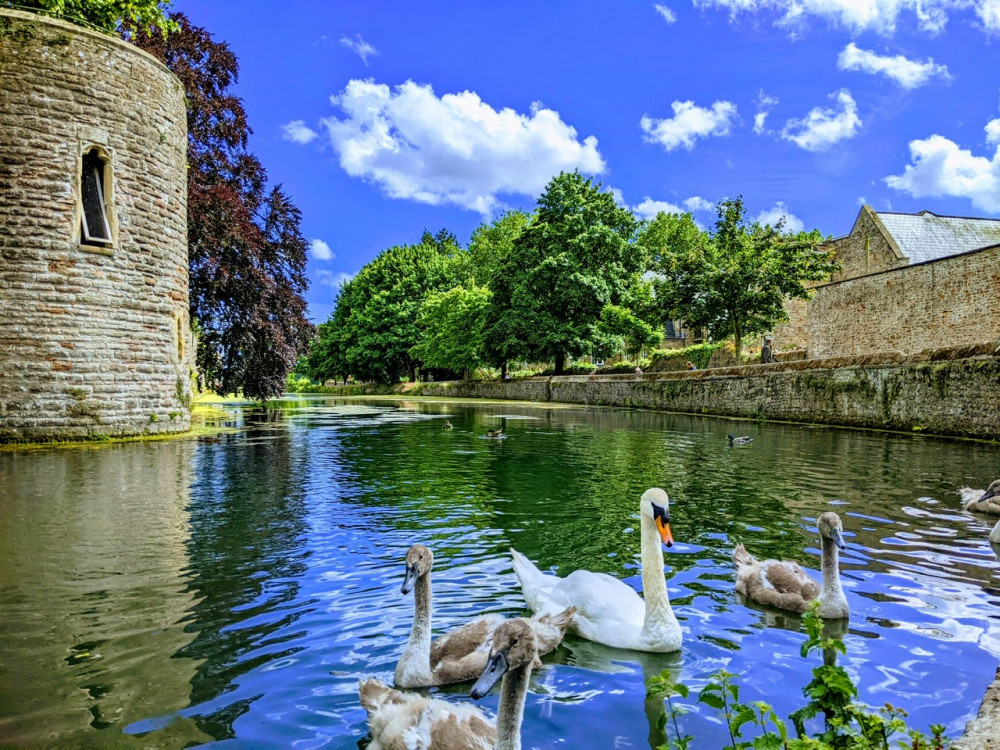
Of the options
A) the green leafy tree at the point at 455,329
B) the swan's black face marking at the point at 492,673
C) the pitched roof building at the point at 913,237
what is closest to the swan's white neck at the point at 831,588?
the swan's black face marking at the point at 492,673

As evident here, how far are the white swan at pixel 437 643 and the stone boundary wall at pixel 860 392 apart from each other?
15218 mm

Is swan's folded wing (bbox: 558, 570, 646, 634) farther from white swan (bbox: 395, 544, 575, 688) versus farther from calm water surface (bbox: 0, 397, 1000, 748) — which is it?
white swan (bbox: 395, 544, 575, 688)

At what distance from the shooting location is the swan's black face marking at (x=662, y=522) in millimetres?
4738

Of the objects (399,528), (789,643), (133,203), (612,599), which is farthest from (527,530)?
(133,203)

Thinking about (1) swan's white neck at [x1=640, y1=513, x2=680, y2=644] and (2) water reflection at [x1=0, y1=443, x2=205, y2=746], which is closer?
(2) water reflection at [x1=0, y1=443, x2=205, y2=746]

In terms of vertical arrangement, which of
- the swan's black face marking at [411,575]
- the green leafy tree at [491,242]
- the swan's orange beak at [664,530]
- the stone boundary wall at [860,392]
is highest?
the green leafy tree at [491,242]

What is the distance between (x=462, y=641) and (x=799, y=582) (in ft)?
9.22

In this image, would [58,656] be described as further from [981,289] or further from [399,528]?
[981,289]

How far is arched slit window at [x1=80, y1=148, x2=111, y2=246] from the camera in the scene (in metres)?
15.4

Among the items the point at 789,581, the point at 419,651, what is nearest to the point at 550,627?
Answer: the point at 419,651

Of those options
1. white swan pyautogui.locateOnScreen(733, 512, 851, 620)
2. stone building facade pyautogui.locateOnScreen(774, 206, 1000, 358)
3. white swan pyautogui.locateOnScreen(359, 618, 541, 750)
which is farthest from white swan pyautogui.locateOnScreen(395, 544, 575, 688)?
stone building facade pyautogui.locateOnScreen(774, 206, 1000, 358)

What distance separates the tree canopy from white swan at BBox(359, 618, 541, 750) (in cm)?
2328

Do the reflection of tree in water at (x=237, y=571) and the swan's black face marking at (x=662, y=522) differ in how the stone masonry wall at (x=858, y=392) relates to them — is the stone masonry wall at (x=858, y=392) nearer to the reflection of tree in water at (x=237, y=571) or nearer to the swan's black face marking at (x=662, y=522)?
the swan's black face marking at (x=662, y=522)

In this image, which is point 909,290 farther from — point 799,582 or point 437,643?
point 437,643
